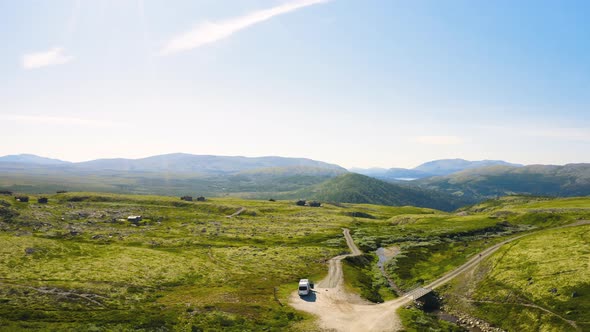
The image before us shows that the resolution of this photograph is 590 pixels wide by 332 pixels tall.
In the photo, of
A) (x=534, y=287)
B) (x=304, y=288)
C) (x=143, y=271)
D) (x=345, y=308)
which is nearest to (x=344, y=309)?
(x=345, y=308)

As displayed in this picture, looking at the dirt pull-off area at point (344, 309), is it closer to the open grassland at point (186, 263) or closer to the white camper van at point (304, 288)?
the white camper van at point (304, 288)

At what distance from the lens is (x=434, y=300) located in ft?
257

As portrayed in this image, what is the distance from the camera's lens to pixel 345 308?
69.5m

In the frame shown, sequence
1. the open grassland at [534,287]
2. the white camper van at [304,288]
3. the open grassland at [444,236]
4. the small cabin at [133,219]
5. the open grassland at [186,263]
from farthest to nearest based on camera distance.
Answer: the small cabin at [133,219]
the open grassland at [444,236]
the white camper van at [304,288]
the open grassland at [534,287]
the open grassland at [186,263]

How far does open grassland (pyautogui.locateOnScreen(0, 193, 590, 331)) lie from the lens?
5803 centimetres

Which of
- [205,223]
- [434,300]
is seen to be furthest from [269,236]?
[434,300]

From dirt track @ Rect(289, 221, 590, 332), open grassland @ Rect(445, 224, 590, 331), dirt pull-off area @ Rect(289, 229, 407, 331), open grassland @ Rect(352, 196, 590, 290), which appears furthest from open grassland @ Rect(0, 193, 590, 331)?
open grassland @ Rect(445, 224, 590, 331)

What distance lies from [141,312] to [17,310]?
18.8m

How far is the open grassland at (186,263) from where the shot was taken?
190 feet

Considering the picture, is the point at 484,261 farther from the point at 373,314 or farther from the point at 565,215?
the point at 565,215

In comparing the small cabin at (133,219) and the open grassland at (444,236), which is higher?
the small cabin at (133,219)

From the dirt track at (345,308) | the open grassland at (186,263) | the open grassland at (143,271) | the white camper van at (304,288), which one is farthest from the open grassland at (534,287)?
the open grassland at (143,271)

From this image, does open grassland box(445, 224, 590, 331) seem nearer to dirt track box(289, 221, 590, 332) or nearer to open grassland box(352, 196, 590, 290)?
dirt track box(289, 221, 590, 332)

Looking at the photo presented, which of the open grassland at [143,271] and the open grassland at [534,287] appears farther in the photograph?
the open grassland at [534,287]
